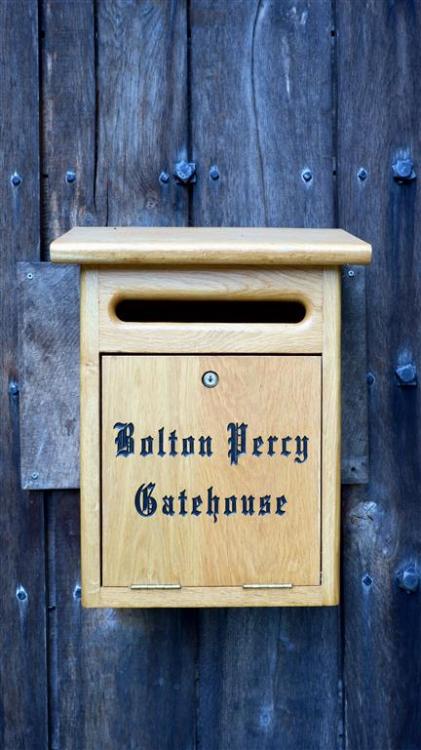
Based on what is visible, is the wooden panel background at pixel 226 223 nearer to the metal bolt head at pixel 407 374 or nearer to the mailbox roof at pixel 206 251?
the metal bolt head at pixel 407 374

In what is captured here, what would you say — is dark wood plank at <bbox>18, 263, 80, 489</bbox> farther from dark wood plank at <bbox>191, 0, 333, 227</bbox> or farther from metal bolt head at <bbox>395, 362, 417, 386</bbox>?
metal bolt head at <bbox>395, 362, 417, 386</bbox>

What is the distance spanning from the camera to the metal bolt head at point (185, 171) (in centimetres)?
105

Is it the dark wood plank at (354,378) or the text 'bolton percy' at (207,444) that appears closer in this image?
the text 'bolton percy' at (207,444)

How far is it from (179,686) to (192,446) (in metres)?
0.43

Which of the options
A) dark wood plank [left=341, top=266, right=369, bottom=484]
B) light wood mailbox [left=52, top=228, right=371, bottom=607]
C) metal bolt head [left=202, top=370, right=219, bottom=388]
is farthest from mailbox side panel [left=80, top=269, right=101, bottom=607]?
dark wood plank [left=341, top=266, right=369, bottom=484]

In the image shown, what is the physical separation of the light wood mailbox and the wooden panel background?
0.72ft

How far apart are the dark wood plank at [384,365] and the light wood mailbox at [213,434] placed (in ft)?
0.74

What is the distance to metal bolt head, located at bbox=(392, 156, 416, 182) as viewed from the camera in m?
1.07

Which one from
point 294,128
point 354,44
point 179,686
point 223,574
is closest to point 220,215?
point 294,128

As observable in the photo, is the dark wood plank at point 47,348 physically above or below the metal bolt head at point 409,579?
above

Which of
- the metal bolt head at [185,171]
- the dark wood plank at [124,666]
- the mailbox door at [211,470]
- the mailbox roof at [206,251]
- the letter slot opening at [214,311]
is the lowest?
the dark wood plank at [124,666]

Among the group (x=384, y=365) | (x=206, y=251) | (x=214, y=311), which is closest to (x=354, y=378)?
(x=384, y=365)

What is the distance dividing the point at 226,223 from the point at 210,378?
30 cm

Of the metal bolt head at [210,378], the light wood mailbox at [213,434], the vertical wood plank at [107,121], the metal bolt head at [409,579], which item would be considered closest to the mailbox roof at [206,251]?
the light wood mailbox at [213,434]
